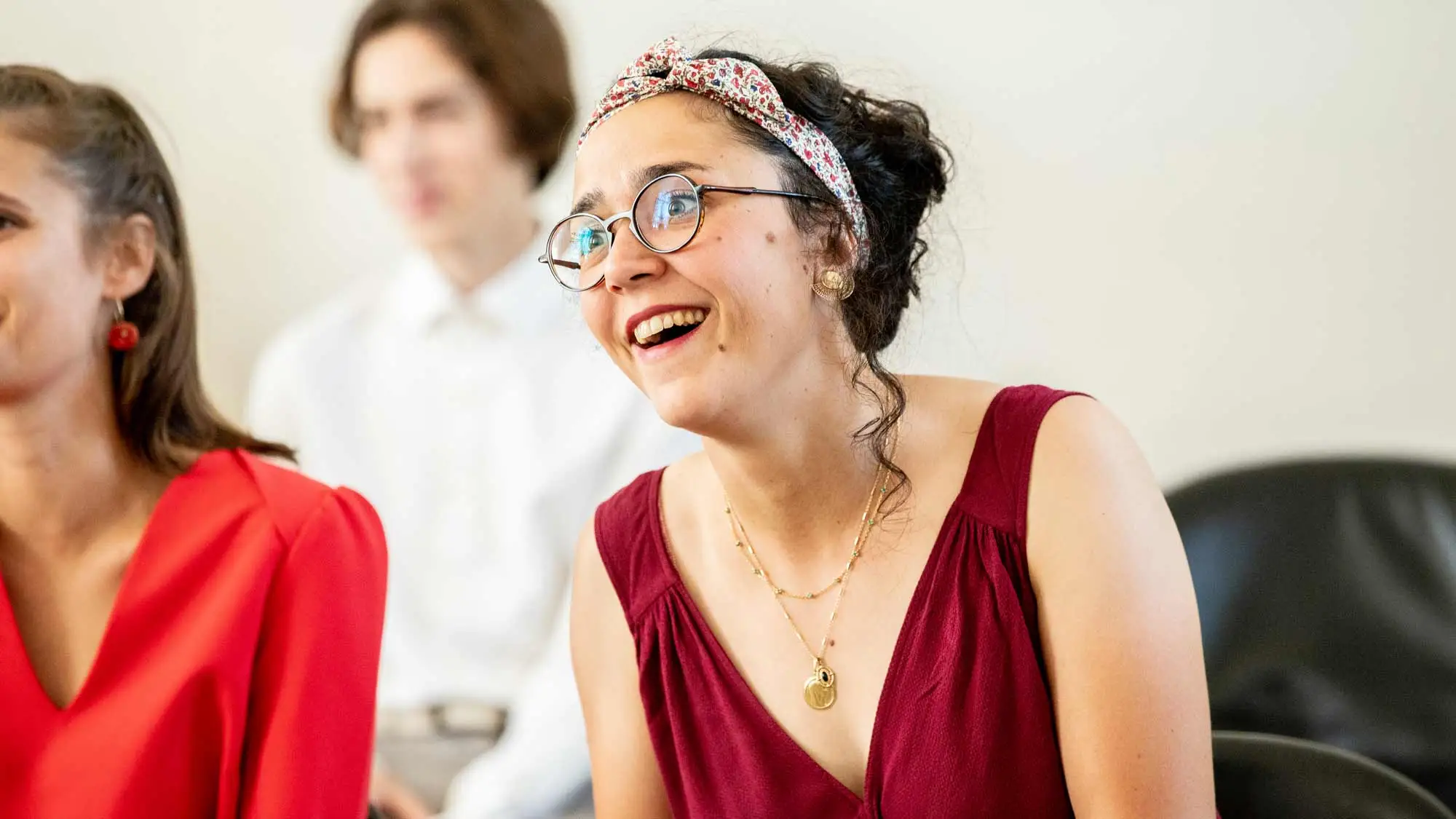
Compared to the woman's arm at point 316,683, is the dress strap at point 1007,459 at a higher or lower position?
higher

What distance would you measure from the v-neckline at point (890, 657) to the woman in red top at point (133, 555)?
0.39m

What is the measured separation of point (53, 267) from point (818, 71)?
2.80 feet

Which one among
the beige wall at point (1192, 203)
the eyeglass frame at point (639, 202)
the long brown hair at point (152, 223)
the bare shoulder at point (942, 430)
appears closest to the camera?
the eyeglass frame at point (639, 202)

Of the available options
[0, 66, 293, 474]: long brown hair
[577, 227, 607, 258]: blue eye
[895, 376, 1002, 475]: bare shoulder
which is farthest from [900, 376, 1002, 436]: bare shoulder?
[0, 66, 293, 474]: long brown hair

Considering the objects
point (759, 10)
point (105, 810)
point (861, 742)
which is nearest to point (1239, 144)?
point (759, 10)

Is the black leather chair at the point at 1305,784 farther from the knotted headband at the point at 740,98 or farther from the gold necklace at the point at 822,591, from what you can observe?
the knotted headband at the point at 740,98

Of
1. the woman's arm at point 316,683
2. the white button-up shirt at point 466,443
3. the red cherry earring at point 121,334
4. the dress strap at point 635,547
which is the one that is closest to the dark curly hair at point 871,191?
the dress strap at point 635,547

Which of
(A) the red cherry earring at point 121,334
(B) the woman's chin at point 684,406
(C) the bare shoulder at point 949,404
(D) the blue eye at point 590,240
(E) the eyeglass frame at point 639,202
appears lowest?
(C) the bare shoulder at point 949,404

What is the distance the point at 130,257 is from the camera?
4.97 feet

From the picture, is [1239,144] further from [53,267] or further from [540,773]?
[53,267]

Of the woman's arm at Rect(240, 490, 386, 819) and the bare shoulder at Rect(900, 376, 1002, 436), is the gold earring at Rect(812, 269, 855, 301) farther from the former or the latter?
the woman's arm at Rect(240, 490, 386, 819)

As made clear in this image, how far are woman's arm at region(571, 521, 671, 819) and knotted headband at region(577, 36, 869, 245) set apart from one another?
19.0 inches

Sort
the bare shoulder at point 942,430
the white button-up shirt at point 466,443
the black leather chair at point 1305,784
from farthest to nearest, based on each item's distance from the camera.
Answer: the white button-up shirt at point 466,443
the bare shoulder at point 942,430
the black leather chair at point 1305,784

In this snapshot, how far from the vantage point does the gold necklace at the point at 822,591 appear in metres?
1.32
